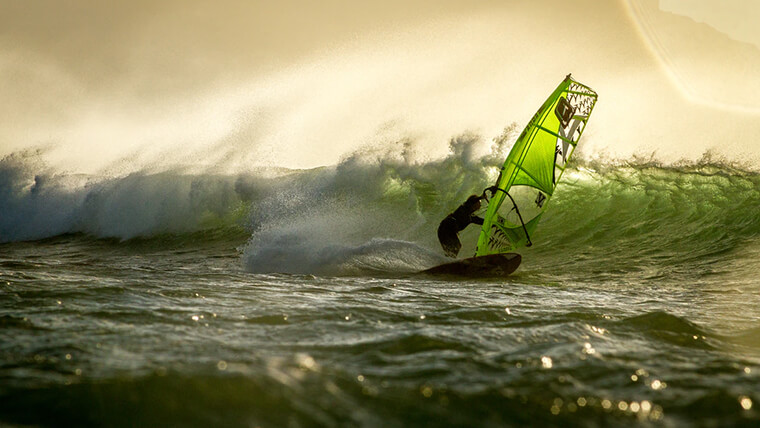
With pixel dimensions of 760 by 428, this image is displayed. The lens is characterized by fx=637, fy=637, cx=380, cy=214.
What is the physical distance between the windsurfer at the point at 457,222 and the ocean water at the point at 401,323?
21 centimetres

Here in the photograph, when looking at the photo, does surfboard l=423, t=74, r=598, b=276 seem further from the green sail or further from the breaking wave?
the breaking wave

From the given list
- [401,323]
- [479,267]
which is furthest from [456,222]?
[401,323]

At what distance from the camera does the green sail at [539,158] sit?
316 inches

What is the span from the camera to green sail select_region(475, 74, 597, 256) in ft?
26.3

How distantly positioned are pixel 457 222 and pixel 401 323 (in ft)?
13.4

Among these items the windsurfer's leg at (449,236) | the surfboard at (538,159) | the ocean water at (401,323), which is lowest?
the ocean water at (401,323)

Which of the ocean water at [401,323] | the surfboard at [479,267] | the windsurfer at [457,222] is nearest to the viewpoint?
the ocean water at [401,323]

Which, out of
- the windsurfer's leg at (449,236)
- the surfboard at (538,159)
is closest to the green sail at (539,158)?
the surfboard at (538,159)

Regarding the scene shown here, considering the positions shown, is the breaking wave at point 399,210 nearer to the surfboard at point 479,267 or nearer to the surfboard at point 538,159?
the surfboard at point 479,267

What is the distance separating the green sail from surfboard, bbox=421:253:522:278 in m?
0.41

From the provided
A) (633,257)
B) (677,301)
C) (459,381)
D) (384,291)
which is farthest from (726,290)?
(459,381)

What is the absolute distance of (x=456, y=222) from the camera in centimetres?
804

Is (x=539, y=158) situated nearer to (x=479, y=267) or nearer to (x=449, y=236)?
(x=449, y=236)

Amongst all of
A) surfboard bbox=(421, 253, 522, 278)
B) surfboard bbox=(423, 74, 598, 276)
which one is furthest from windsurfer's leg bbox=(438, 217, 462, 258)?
surfboard bbox=(421, 253, 522, 278)
